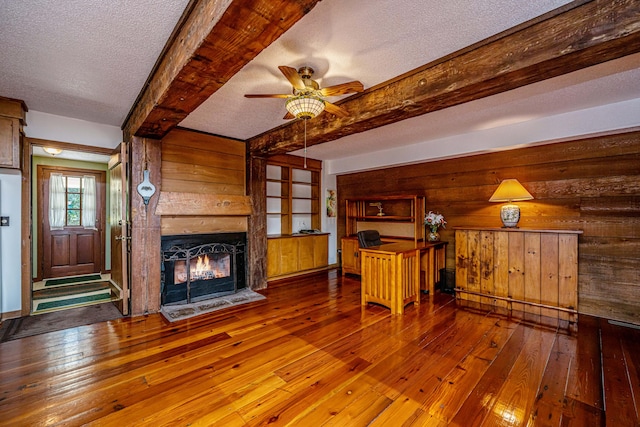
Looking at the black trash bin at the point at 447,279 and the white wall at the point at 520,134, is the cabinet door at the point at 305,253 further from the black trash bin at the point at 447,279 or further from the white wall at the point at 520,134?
the black trash bin at the point at 447,279

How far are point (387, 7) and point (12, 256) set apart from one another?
465 cm

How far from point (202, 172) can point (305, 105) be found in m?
2.42

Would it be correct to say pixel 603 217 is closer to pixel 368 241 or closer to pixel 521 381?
pixel 521 381

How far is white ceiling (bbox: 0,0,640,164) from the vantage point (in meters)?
1.62

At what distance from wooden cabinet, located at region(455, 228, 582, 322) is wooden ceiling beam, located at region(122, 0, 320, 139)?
3.70m

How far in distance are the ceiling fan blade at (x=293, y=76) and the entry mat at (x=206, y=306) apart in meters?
2.90

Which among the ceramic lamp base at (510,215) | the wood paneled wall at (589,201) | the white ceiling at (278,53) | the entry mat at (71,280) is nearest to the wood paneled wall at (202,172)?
the white ceiling at (278,53)

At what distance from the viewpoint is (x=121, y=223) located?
3.49 m

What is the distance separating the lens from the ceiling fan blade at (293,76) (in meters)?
1.94

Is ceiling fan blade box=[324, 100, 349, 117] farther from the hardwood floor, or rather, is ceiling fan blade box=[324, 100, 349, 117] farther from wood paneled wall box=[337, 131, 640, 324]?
wood paneled wall box=[337, 131, 640, 324]

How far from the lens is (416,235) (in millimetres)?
4672

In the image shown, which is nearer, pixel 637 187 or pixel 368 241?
pixel 637 187

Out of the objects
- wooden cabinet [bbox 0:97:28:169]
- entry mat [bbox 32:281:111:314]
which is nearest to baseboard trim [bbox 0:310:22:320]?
entry mat [bbox 32:281:111:314]

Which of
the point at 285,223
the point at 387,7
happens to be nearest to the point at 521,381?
the point at 387,7
